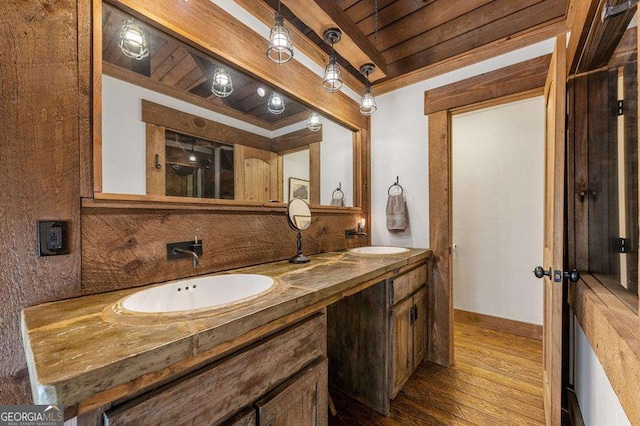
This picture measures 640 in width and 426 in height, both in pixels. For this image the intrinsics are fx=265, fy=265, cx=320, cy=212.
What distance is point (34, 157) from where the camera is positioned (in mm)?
798

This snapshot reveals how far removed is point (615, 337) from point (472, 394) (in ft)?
3.92

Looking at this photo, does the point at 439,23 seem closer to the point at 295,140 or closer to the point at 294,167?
the point at 295,140

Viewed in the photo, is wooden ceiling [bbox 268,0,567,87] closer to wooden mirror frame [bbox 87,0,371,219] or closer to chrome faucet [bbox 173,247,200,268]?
wooden mirror frame [bbox 87,0,371,219]

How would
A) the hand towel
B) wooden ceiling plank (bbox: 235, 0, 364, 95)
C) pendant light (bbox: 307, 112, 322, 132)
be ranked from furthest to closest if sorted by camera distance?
the hand towel, pendant light (bbox: 307, 112, 322, 132), wooden ceiling plank (bbox: 235, 0, 364, 95)

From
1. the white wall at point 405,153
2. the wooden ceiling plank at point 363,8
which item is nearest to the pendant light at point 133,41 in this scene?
the wooden ceiling plank at point 363,8

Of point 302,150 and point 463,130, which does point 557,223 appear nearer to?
point 302,150

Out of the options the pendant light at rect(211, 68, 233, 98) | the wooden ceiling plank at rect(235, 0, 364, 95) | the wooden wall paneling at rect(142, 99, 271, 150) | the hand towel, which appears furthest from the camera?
the hand towel

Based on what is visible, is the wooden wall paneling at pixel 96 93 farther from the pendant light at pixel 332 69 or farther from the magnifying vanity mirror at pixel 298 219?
the pendant light at pixel 332 69

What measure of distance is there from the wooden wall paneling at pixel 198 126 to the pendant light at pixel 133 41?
0.57ft

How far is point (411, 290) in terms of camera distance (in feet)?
5.78

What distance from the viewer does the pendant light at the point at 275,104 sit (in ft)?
5.18

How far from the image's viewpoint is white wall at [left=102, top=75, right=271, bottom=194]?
3.19 ft

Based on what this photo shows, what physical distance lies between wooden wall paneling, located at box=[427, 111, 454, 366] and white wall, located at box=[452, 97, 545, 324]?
0.85m

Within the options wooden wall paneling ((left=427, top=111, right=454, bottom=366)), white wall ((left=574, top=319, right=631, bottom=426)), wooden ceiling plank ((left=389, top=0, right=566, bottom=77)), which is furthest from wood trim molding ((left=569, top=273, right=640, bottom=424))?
wooden ceiling plank ((left=389, top=0, right=566, bottom=77))
